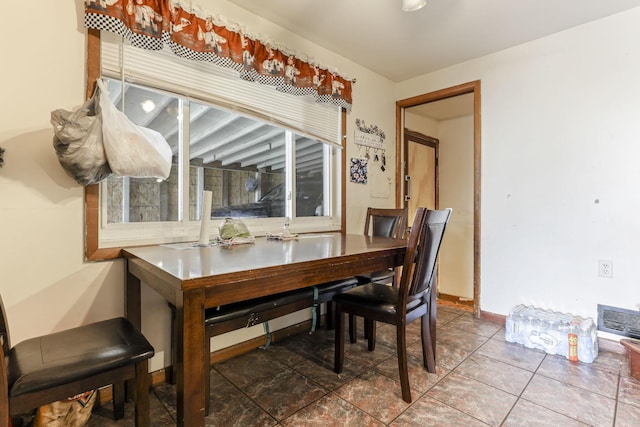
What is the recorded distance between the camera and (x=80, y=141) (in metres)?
1.33

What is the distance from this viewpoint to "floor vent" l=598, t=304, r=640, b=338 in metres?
2.15

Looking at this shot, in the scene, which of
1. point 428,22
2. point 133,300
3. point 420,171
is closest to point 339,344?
point 133,300

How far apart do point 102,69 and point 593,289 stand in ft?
11.4

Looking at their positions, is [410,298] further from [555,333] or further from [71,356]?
[71,356]

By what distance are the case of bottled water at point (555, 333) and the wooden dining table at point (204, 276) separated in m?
1.36

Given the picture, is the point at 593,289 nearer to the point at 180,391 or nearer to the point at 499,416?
the point at 499,416

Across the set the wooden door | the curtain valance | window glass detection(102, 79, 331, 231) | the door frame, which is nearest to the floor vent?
the door frame

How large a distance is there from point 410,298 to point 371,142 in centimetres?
192

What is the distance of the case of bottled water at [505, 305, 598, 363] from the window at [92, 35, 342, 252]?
64.8 inches

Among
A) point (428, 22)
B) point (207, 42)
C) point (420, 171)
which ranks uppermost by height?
point (428, 22)

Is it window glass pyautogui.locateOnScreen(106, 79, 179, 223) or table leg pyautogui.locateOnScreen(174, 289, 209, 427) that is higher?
window glass pyautogui.locateOnScreen(106, 79, 179, 223)

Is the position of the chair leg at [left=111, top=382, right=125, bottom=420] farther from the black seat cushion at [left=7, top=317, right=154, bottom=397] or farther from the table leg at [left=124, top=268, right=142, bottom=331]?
the black seat cushion at [left=7, top=317, right=154, bottom=397]

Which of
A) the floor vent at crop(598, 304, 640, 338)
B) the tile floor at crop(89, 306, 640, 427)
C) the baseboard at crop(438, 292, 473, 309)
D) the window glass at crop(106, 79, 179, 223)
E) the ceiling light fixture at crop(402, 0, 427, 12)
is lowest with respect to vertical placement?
the baseboard at crop(438, 292, 473, 309)

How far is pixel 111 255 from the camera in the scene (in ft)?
5.29
